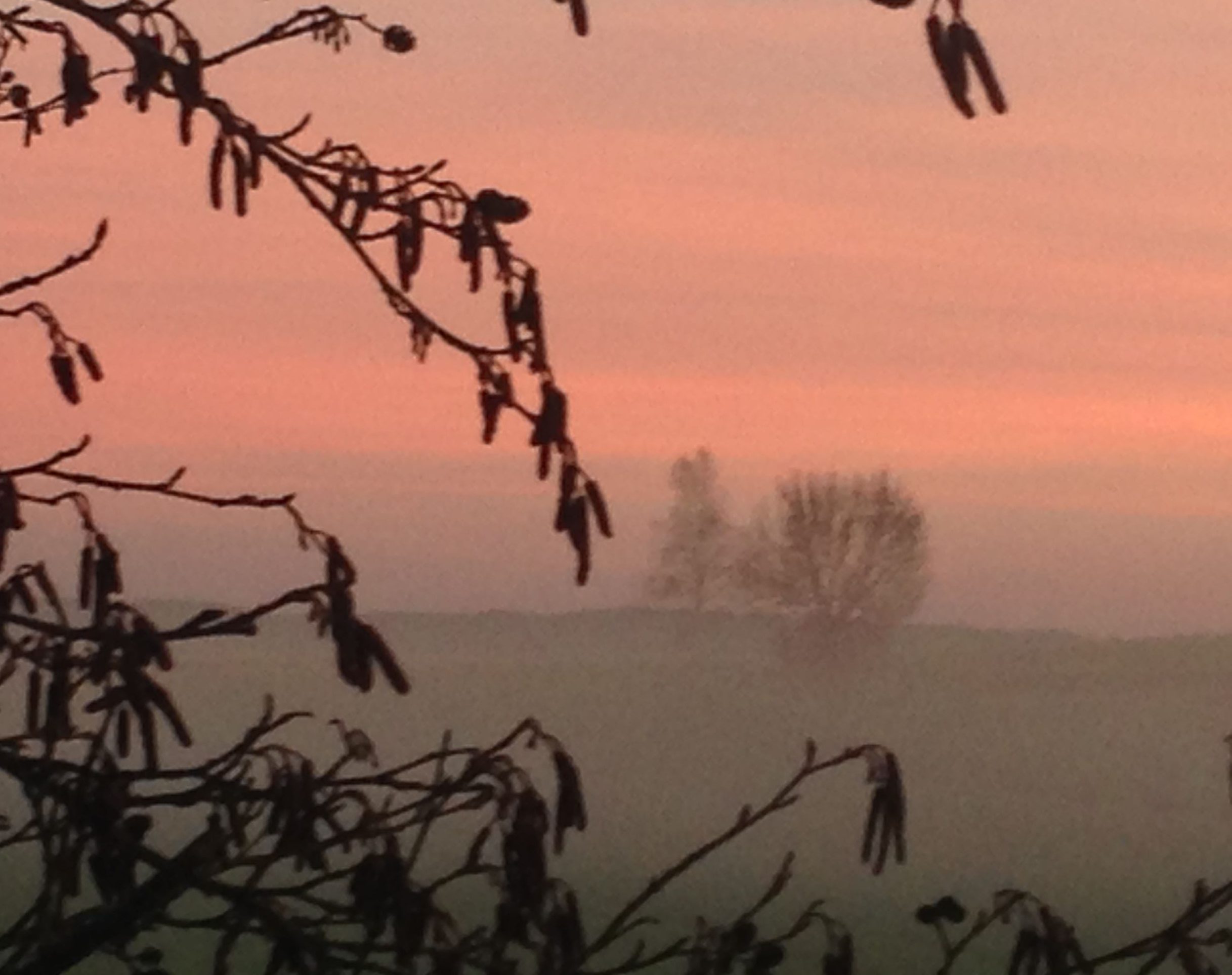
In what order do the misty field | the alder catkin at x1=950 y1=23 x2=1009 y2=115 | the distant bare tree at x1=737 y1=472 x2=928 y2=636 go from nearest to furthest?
the alder catkin at x1=950 y1=23 x2=1009 y2=115 < the misty field < the distant bare tree at x1=737 y1=472 x2=928 y2=636

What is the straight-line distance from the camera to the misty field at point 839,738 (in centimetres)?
1573

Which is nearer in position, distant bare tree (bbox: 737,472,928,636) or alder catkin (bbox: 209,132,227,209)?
alder catkin (bbox: 209,132,227,209)

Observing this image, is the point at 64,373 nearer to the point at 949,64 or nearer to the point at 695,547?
the point at 949,64

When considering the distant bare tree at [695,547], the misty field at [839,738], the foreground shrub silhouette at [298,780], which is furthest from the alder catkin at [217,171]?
the distant bare tree at [695,547]

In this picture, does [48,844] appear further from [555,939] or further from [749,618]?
[749,618]

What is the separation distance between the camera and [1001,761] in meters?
19.4

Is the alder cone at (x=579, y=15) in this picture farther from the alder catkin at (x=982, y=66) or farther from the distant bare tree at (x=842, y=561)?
the distant bare tree at (x=842, y=561)

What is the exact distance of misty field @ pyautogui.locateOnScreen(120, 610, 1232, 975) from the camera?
15727mm

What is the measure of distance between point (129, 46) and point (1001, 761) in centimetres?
1697

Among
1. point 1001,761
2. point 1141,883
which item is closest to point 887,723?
point 1001,761

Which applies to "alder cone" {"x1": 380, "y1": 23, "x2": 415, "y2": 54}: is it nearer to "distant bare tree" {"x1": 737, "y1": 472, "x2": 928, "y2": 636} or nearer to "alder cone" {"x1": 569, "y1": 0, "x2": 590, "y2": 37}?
"alder cone" {"x1": 569, "y1": 0, "x2": 590, "y2": 37}

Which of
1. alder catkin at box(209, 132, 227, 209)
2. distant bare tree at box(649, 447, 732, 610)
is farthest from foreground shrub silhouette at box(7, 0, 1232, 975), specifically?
distant bare tree at box(649, 447, 732, 610)

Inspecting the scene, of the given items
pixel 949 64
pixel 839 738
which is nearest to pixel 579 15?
pixel 949 64

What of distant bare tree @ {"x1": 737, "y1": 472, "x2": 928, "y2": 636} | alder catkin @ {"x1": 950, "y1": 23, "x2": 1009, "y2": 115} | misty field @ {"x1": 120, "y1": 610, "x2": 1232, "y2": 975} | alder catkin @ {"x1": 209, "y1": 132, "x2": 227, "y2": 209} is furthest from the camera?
distant bare tree @ {"x1": 737, "y1": 472, "x2": 928, "y2": 636}
